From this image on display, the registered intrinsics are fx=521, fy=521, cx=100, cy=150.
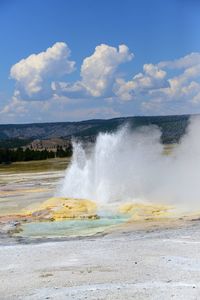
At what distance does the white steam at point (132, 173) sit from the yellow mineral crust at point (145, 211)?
1.65 metres

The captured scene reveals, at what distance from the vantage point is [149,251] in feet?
52.9

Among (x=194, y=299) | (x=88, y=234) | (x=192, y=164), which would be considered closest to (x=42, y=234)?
(x=88, y=234)

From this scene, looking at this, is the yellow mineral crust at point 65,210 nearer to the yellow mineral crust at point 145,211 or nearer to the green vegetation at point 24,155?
the yellow mineral crust at point 145,211

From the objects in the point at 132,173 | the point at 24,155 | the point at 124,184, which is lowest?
the point at 24,155

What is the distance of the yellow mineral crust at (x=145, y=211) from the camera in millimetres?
25575

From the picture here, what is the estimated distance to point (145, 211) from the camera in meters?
27.0

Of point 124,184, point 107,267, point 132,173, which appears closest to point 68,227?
point 107,267

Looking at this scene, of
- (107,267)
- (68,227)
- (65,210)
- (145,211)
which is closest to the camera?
(107,267)

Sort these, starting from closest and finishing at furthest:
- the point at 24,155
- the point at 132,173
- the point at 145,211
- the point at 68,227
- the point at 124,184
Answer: the point at 68,227
the point at 145,211
the point at 124,184
the point at 132,173
the point at 24,155

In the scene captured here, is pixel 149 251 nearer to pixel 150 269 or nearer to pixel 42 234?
pixel 150 269

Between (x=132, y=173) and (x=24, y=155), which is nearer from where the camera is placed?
(x=132, y=173)

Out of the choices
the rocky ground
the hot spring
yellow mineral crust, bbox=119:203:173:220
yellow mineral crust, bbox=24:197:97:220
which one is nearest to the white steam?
the hot spring

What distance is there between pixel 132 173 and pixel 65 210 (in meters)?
11.6

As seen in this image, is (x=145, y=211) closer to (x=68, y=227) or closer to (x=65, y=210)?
(x=65, y=210)
